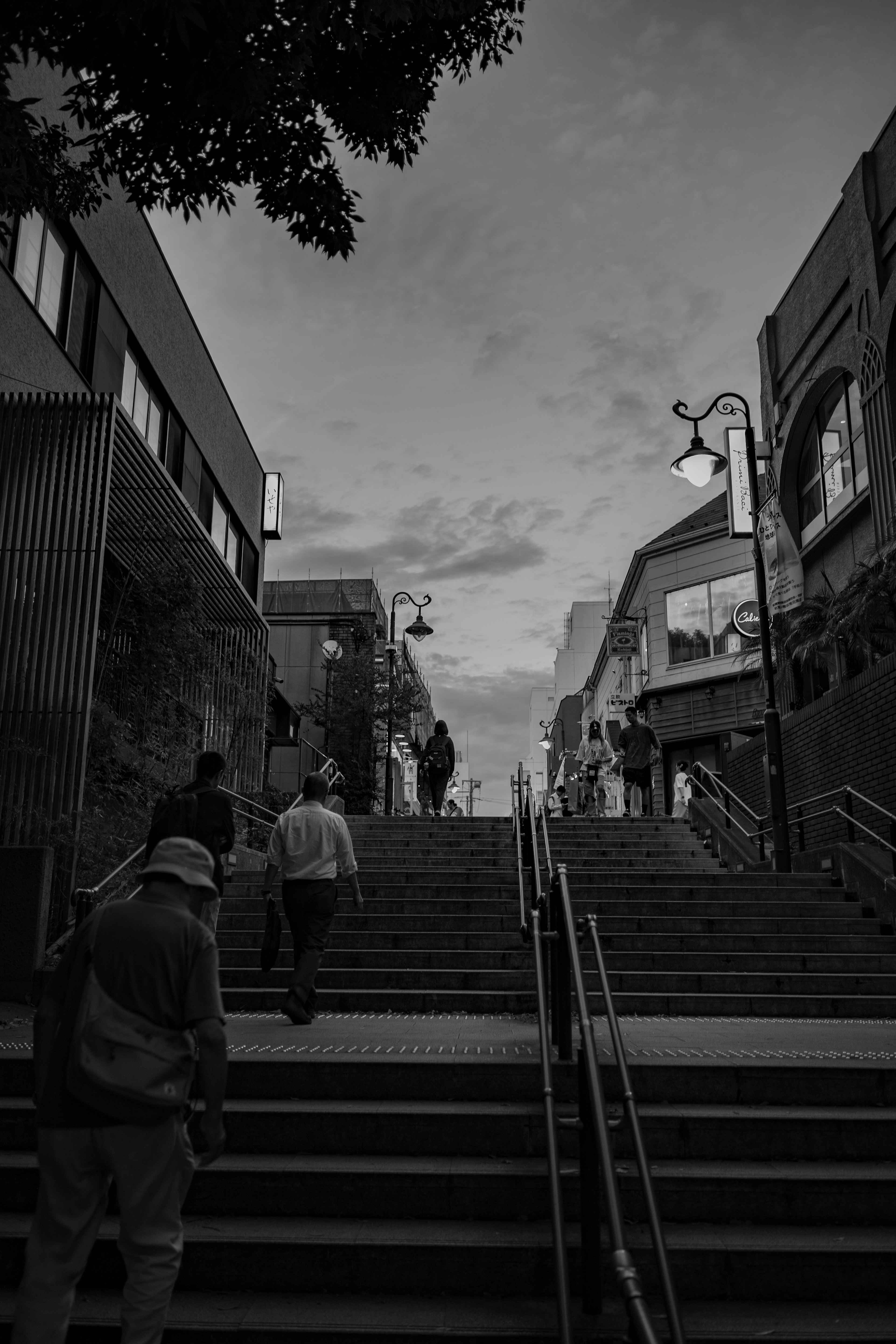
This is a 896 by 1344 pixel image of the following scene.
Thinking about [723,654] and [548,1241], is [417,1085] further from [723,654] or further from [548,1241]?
[723,654]

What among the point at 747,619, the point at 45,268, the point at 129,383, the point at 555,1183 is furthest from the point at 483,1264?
the point at 747,619

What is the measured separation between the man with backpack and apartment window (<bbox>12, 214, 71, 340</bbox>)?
774 cm

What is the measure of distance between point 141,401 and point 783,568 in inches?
402

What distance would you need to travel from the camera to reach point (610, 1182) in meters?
3.61

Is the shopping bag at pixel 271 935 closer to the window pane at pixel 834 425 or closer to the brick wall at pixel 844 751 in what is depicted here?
the brick wall at pixel 844 751

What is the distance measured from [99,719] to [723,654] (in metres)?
23.3

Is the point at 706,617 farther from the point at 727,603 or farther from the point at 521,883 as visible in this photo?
the point at 521,883

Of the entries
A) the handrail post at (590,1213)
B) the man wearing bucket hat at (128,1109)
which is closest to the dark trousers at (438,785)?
the handrail post at (590,1213)

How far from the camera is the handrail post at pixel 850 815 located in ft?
38.3

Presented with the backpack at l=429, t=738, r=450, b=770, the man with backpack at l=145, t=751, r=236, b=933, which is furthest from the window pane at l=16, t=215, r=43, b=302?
the backpack at l=429, t=738, r=450, b=770

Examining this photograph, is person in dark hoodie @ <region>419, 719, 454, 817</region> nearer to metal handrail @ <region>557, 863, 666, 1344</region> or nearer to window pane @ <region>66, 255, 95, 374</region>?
window pane @ <region>66, 255, 95, 374</region>

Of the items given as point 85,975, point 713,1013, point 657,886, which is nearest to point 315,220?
point 85,975

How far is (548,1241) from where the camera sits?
4.38m

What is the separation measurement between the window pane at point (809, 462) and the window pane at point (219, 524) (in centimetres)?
1147
